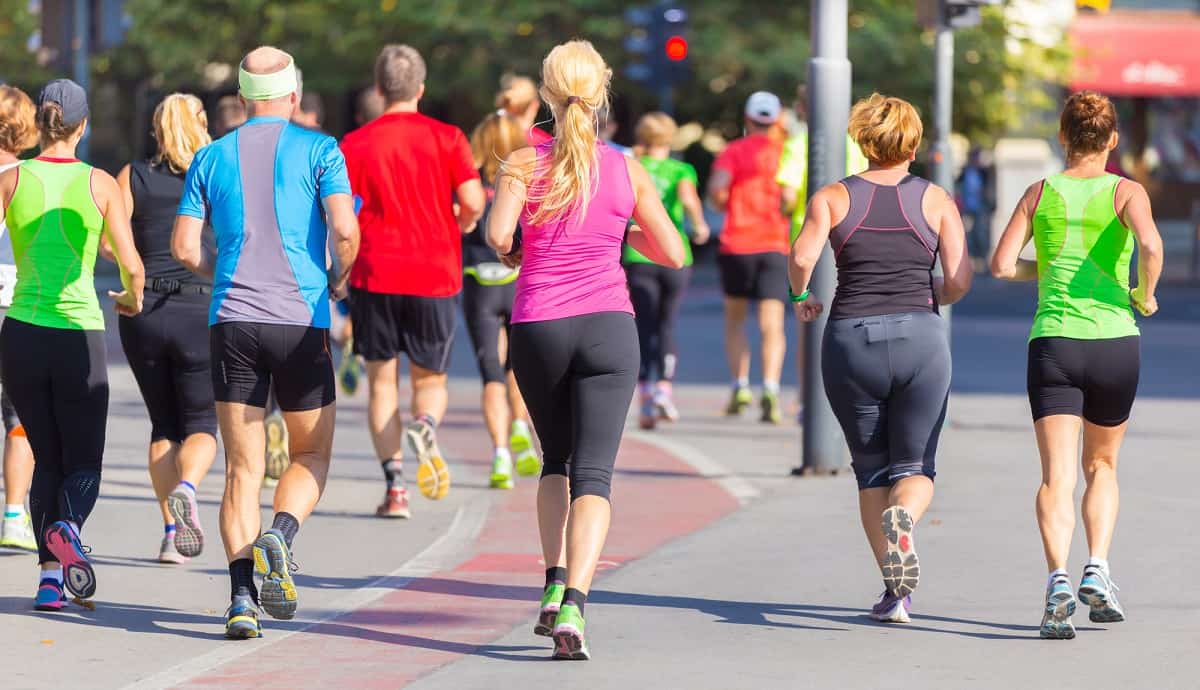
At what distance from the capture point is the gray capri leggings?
21.9 feet

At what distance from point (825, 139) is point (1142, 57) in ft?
73.5

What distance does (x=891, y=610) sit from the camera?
22.4ft

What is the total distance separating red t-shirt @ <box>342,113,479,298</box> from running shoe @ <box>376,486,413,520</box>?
86cm

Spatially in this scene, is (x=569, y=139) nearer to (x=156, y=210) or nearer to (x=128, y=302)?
(x=128, y=302)

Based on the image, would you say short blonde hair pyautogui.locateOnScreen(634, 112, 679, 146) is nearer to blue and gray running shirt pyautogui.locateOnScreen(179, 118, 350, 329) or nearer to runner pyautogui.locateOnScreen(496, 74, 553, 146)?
runner pyautogui.locateOnScreen(496, 74, 553, 146)

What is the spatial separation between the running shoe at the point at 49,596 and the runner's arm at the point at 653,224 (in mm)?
2256

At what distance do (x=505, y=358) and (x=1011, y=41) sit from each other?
1949cm

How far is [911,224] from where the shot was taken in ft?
21.8

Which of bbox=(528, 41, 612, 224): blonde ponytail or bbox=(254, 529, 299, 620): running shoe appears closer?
bbox=(528, 41, 612, 224): blonde ponytail

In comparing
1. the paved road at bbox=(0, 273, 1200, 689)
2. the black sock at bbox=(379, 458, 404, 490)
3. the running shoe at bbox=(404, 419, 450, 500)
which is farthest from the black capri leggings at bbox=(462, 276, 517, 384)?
the running shoe at bbox=(404, 419, 450, 500)

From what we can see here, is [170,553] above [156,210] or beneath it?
beneath

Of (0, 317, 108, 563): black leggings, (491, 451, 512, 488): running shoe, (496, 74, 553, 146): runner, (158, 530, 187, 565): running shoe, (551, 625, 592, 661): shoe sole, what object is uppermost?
(496, 74, 553, 146): runner

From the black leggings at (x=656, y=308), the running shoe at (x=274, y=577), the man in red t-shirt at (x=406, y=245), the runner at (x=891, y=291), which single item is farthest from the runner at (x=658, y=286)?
the running shoe at (x=274, y=577)

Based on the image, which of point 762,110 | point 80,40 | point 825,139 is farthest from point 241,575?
point 80,40
